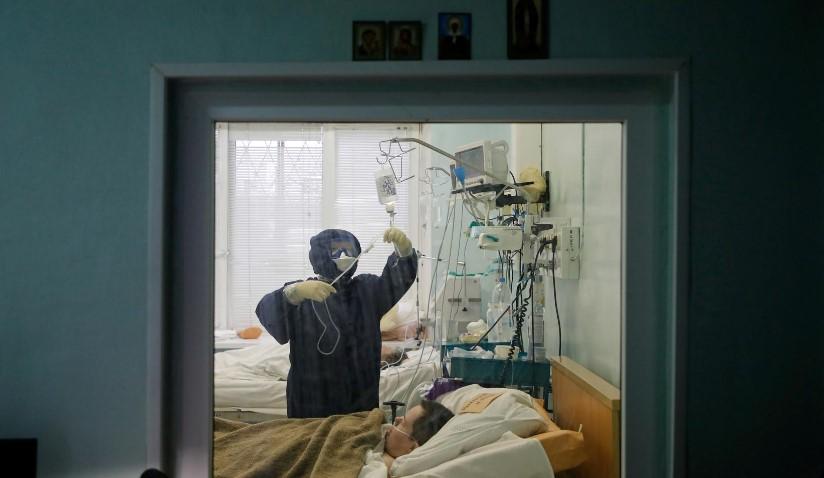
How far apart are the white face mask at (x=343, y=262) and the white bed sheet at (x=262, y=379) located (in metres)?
0.25

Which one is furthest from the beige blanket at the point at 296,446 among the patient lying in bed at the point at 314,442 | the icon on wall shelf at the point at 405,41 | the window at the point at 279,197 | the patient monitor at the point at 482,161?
the icon on wall shelf at the point at 405,41

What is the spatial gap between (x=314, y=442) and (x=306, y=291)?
395 millimetres

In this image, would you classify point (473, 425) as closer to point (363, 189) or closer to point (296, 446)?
point (296, 446)

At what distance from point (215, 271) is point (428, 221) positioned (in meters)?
0.57

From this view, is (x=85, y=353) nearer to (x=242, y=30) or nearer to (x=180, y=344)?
(x=180, y=344)

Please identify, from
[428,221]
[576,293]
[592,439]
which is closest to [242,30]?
[428,221]

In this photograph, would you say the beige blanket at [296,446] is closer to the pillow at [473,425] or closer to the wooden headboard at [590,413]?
the pillow at [473,425]

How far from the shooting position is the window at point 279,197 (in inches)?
52.7

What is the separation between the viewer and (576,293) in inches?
62.9

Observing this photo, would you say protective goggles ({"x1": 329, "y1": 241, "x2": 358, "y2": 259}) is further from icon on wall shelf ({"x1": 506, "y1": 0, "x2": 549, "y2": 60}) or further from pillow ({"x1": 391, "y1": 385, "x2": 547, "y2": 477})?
icon on wall shelf ({"x1": 506, "y1": 0, "x2": 549, "y2": 60})

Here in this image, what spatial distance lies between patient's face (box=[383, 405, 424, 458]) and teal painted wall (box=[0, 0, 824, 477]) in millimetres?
614

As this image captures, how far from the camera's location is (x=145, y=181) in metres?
1.28

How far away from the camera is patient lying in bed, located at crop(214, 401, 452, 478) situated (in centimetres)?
134

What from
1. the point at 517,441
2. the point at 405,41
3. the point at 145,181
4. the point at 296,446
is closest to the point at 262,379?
the point at 296,446
